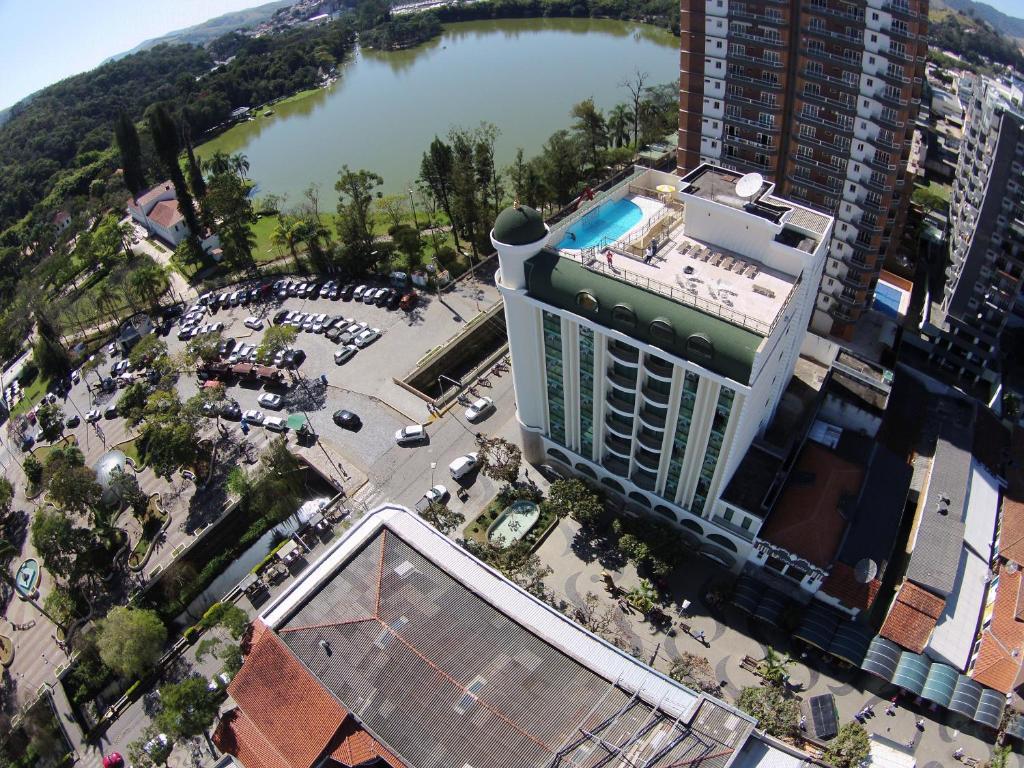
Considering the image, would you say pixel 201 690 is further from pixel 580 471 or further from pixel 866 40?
pixel 866 40

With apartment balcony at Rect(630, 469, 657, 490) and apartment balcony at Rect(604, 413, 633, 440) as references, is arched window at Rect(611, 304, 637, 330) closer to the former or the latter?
apartment balcony at Rect(604, 413, 633, 440)

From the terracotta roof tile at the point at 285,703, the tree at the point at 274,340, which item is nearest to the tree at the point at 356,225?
the tree at the point at 274,340

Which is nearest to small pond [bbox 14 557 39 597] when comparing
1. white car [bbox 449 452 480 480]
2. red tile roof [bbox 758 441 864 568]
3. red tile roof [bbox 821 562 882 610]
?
white car [bbox 449 452 480 480]

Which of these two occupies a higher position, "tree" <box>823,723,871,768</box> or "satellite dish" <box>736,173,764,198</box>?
"satellite dish" <box>736,173,764,198</box>

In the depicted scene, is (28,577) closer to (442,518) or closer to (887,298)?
(442,518)

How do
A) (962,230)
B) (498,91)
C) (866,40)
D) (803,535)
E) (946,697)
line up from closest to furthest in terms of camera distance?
(946,697) → (803,535) → (866,40) → (962,230) → (498,91)

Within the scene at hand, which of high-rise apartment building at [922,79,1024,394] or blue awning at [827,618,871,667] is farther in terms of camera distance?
high-rise apartment building at [922,79,1024,394]

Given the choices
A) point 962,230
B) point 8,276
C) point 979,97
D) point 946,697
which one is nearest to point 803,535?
point 946,697
